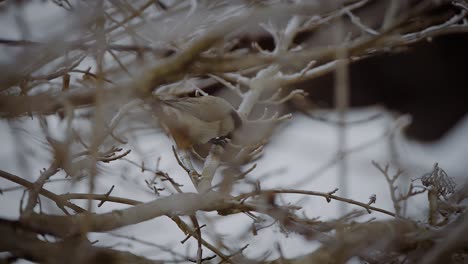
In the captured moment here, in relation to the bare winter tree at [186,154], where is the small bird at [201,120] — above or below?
above

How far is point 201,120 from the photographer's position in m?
1.87

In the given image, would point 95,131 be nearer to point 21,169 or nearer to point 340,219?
point 21,169

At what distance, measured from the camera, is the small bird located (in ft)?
5.90

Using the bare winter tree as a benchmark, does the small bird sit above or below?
above

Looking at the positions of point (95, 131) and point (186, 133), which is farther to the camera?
point (186, 133)

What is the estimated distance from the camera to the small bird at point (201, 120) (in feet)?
5.90

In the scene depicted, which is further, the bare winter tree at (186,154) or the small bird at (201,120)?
the small bird at (201,120)

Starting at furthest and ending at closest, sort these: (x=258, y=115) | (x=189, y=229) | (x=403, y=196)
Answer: (x=258, y=115) → (x=189, y=229) → (x=403, y=196)

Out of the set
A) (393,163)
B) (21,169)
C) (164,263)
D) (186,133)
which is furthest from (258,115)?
(21,169)

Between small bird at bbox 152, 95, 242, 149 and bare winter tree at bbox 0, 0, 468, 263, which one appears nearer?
bare winter tree at bbox 0, 0, 468, 263

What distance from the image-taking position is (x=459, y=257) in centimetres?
118

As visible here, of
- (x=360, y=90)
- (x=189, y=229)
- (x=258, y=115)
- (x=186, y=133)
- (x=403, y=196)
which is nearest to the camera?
(x=403, y=196)

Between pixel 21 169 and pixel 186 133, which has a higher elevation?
pixel 186 133

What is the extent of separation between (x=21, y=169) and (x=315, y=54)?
2.29 feet
